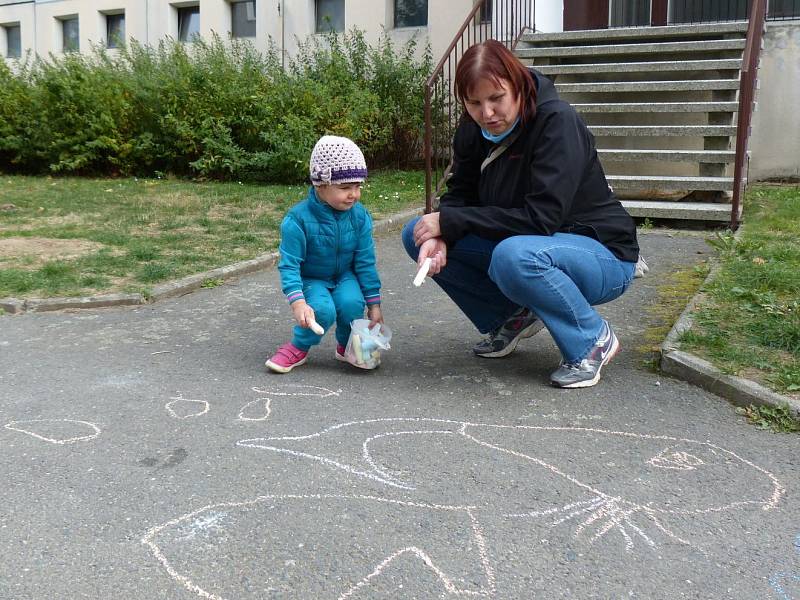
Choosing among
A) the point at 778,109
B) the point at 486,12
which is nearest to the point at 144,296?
the point at 486,12

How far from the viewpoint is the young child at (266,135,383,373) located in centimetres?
361

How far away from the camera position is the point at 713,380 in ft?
11.5

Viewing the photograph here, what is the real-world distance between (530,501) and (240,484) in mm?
937

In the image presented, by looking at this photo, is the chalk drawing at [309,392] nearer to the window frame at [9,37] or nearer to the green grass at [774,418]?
the green grass at [774,418]

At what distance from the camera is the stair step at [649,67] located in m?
8.64

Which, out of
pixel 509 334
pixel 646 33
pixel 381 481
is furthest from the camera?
pixel 646 33

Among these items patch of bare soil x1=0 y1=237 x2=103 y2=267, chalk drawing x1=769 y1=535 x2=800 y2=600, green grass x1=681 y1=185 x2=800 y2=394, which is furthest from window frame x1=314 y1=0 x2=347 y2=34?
chalk drawing x1=769 y1=535 x2=800 y2=600

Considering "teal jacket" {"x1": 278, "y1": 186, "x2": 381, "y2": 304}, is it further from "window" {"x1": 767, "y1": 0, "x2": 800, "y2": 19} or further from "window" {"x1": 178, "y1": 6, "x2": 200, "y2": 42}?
"window" {"x1": 178, "y1": 6, "x2": 200, "y2": 42}

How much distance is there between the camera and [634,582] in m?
2.13

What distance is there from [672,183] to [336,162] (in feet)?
17.7

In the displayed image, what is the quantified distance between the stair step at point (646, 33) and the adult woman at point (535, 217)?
6659 millimetres

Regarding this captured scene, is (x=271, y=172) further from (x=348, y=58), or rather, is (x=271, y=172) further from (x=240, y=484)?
(x=240, y=484)

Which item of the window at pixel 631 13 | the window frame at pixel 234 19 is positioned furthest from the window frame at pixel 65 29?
the window at pixel 631 13

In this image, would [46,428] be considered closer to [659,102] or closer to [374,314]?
[374,314]
